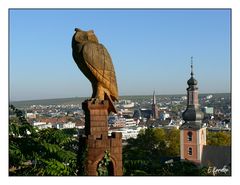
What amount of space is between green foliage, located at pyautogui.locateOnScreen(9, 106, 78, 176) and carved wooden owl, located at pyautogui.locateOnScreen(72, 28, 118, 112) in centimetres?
133

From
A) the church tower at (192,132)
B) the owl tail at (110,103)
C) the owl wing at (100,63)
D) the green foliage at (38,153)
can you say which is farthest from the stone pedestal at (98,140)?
the church tower at (192,132)

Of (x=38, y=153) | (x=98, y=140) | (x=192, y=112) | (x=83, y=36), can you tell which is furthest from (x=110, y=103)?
(x=192, y=112)

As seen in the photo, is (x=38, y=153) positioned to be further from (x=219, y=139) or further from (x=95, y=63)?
(x=219, y=139)

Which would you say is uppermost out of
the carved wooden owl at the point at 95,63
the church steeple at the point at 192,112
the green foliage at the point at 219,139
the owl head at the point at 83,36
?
the owl head at the point at 83,36

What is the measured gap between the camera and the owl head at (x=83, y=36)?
8.18m

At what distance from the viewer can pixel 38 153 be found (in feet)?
29.6

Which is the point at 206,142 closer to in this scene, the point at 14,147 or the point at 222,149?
the point at 222,149

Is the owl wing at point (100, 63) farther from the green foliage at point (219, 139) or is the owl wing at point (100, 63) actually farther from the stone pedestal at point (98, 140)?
the green foliage at point (219, 139)

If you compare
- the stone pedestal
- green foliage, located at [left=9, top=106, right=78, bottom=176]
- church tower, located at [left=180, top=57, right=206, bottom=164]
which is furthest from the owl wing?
church tower, located at [left=180, top=57, right=206, bottom=164]

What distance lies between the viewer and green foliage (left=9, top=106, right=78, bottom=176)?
8250mm

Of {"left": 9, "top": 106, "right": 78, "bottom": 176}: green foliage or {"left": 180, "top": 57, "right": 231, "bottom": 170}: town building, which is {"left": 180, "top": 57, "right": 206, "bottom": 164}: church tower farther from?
{"left": 9, "top": 106, "right": 78, "bottom": 176}: green foliage

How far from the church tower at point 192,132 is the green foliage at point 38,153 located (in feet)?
123

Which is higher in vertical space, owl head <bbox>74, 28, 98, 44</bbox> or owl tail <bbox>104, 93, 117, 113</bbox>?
owl head <bbox>74, 28, 98, 44</bbox>
